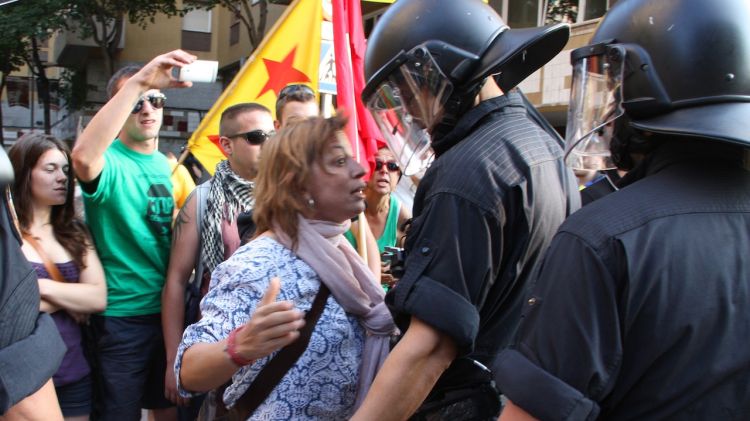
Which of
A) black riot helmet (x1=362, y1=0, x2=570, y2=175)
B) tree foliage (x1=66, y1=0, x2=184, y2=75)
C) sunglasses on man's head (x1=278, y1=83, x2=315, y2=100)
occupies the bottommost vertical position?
sunglasses on man's head (x1=278, y1=83, x2=315, y2=100)

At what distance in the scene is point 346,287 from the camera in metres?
2.20

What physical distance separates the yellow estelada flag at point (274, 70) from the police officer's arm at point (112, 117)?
143cm

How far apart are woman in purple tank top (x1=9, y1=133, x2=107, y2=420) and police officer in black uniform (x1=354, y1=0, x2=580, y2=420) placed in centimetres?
167

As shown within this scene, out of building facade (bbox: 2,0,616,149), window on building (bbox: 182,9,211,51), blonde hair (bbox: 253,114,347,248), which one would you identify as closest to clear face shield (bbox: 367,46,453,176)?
blonde hair (bbox: 253,114,347,248)

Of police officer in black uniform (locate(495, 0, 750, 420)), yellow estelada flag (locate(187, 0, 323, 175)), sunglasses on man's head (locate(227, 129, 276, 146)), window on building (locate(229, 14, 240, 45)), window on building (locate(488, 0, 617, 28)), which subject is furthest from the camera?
window on building (locate(229, 14, 240, 45))

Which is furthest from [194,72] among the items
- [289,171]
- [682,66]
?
[682,66]

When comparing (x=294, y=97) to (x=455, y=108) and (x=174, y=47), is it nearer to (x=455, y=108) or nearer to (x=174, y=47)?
(x=455, y=108)

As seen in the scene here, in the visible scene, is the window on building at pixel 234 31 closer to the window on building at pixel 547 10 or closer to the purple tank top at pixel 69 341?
the window on building at pixel 547 10

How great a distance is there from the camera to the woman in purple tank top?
3193 millimetres

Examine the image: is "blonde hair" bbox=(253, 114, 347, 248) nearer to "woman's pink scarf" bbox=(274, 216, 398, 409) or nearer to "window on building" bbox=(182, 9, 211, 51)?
"woman's pink scarf" bbox=(274, 216, 398, 409)

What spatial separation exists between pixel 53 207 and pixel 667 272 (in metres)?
2.84

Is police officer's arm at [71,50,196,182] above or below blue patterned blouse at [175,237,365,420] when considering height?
above

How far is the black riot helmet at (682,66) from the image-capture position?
1.39 meters

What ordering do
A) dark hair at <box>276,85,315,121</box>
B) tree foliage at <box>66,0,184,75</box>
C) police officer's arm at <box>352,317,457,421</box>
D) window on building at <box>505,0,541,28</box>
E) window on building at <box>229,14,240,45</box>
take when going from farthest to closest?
window on building at <box>229,14,240,45</box> → tree foliage at <box>66,0,184,75</box> → window on building at <box>505,0,541,28</box> → dark hair at <box>276,85,315,121</box> → police officer's arm at <box>352,317,457,421</box>
